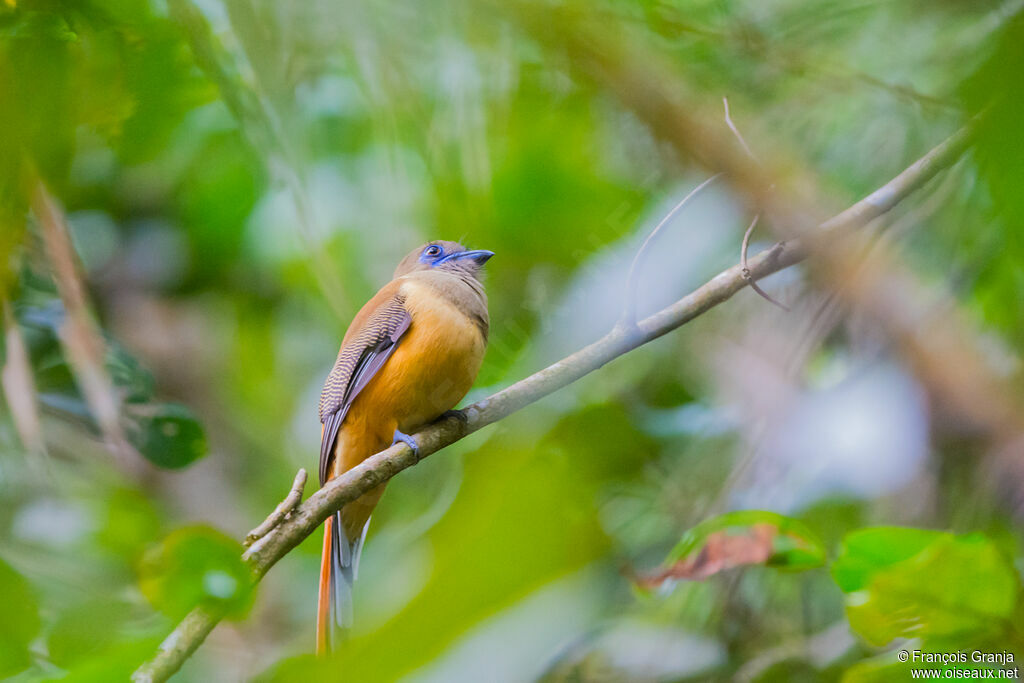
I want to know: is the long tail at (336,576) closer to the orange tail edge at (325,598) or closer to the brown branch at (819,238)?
the orange tail edge at (325,598)

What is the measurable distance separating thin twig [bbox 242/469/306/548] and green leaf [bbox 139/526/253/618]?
166 mm

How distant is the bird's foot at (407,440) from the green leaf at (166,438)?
237 millimetres

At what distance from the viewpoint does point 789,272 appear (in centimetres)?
125

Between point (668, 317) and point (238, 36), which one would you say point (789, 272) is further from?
point (238, 36)

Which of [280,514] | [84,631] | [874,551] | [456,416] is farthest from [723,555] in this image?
[84,631]

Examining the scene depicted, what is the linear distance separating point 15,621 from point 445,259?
65 centimetres

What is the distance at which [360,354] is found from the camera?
106cm

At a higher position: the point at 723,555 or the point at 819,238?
the point at 819,238

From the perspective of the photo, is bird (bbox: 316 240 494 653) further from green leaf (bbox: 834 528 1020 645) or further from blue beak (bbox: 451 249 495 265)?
green leaf (bbox: 834 528 1020 645)

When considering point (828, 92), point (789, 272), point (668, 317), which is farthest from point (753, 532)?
point (828, 92)

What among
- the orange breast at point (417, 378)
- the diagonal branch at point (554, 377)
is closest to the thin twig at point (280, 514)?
the diagonal branch at point (554, 377)

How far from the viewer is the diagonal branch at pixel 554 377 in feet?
2.49

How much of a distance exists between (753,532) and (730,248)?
53 centimetres

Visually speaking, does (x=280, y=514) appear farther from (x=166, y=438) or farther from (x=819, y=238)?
(x=819, y=238)
